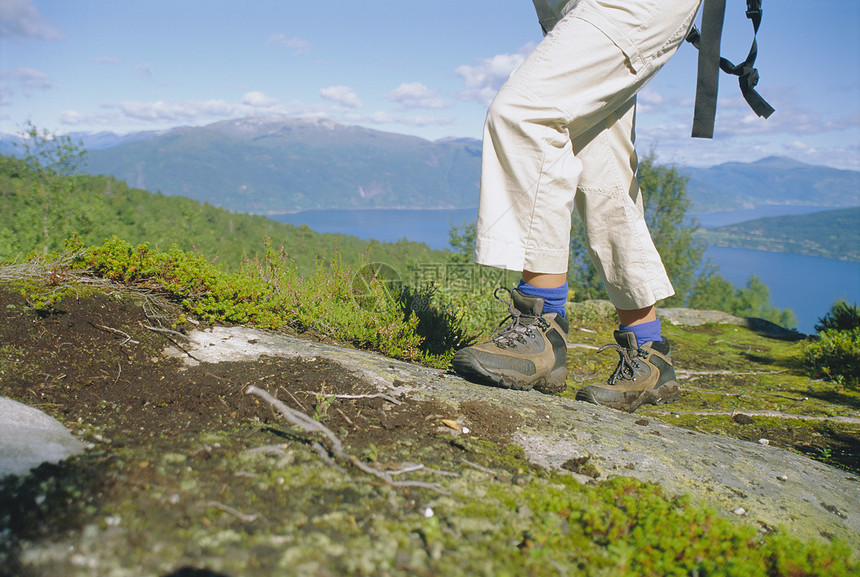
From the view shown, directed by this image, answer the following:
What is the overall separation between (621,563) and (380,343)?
2660 mm

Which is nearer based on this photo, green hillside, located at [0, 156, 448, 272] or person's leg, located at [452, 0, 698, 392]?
person's leg, located at [452, 0, 698, 392]

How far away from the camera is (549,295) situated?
2.81m

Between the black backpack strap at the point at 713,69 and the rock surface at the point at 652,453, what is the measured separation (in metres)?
1.69

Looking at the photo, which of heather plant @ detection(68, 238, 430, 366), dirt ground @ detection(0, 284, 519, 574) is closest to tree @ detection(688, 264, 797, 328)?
heather plant @ detection(68, 238, 430, 366)

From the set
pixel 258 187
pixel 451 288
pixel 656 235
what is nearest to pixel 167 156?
pixel 258 187

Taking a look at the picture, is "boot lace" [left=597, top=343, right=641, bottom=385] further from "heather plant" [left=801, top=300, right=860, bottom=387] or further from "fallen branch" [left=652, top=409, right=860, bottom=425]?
"heather plant" [left=801, top=300, right=860, bottom=387]

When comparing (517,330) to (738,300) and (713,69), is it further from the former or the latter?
(738,300)

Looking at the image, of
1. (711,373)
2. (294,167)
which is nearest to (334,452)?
(711,373)

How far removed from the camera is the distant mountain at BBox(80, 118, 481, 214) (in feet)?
236

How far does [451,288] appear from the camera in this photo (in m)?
5.52

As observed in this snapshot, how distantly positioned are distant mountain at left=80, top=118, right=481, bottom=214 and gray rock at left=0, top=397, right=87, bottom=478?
145ft

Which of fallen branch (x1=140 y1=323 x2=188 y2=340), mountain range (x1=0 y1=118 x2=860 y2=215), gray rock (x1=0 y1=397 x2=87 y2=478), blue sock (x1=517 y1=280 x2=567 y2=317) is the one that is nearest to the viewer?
gray rock (x1=0 y1=397 x2=87 y2=478)

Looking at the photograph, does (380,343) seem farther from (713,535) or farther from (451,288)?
(713,535)

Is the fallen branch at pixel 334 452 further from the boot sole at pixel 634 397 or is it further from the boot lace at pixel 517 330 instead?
the boot sole at pixel 634 397
